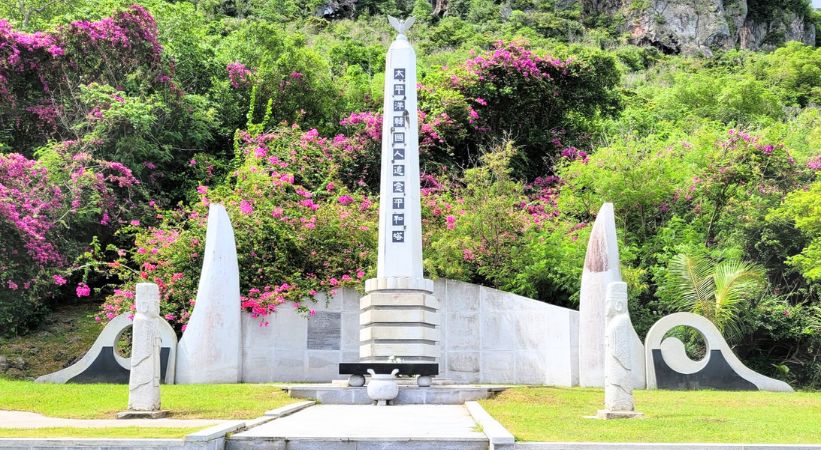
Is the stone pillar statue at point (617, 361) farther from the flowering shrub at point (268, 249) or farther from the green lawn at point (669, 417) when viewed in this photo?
the flowering shrub at point (268, 249)

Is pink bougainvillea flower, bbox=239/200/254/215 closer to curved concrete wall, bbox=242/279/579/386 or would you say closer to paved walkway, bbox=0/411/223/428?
curved concrete wall, bbox=242/279/579/386

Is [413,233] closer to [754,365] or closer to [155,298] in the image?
[155,298]

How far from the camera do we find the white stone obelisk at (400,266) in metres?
18.5

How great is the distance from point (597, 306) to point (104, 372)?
10.1m

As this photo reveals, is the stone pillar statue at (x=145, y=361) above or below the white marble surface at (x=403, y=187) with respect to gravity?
below

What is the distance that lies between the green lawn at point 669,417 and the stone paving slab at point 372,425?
1.98ft

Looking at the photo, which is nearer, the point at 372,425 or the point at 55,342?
the point at 372,425

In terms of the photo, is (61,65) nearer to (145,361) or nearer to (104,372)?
(104,372)

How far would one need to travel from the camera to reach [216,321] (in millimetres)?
18484

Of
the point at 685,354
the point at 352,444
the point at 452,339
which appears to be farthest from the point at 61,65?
the point at 352,444

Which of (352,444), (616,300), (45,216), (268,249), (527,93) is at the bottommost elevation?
(352,444)

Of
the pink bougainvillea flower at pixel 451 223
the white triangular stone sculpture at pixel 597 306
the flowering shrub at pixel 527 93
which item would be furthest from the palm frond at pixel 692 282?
the flowering shrub at pixel 527 93

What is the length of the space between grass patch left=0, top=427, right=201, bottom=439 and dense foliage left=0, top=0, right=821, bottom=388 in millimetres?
9595

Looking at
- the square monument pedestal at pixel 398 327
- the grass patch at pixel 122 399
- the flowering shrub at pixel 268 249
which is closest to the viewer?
the grass patch at pixel 122 399
